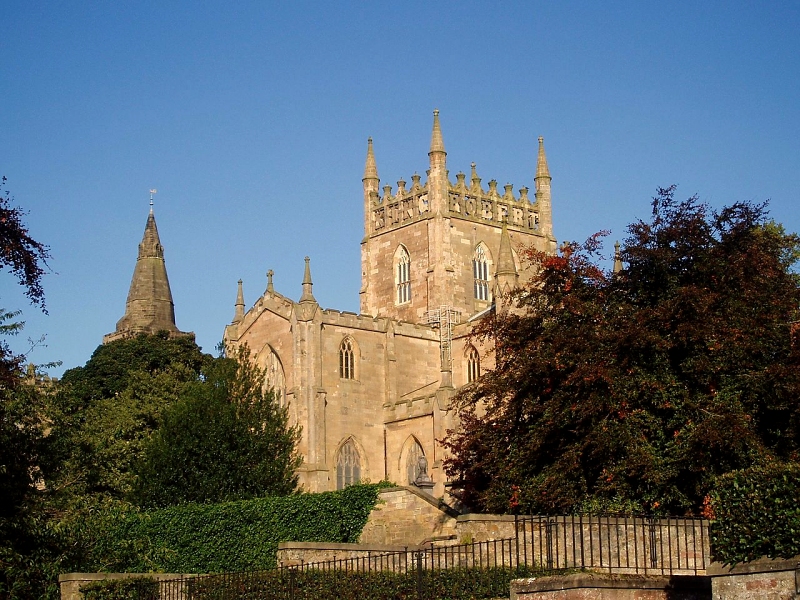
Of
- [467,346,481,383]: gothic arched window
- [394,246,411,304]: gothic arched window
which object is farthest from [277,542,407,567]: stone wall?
[394,246,411,304]: gothic arched window

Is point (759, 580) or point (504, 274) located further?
point (504, 274)

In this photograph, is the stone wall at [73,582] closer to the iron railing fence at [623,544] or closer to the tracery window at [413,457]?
the iron railing fence at [623,544]

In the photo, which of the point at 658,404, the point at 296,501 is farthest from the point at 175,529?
the point at 658,404

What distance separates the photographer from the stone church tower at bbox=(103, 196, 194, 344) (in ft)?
311

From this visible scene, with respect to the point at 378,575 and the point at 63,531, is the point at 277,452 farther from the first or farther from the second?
the point at 378,575

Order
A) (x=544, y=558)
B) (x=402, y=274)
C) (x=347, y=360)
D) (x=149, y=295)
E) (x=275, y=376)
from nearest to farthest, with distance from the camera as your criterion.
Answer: (x=544, y=558)
(x=347, y=360)
(x=275, y=376)
(x=402, y=274)
(x=149, y=295)

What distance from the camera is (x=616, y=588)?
20750 mm

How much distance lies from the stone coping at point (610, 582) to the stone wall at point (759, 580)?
89.5 inches

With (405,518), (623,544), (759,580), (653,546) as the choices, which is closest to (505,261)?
(405,518)

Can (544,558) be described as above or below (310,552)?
above

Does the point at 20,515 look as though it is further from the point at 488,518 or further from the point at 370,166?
the point at 370,166

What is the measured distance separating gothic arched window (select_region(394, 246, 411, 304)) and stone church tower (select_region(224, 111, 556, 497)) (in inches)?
2.3

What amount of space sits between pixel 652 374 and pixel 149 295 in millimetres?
70245

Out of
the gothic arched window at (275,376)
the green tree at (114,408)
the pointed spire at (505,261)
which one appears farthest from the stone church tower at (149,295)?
the pointed spire at (505,261)
